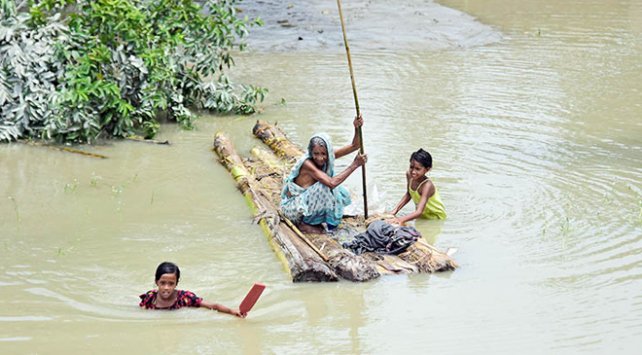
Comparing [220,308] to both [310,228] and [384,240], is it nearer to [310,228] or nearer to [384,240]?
[384,240]

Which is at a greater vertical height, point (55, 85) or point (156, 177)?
point (55, 85)

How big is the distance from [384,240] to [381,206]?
3.84ft

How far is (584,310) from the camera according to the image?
19.4ft

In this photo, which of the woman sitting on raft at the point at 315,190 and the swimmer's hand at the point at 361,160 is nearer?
the swimmer's hand at the point at 361,160

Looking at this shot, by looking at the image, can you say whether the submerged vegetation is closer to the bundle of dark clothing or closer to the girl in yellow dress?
the girl in yellow dress

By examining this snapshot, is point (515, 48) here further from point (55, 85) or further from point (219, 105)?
point (55, 85)

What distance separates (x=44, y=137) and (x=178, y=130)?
60.6 inches

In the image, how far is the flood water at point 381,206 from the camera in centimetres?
559

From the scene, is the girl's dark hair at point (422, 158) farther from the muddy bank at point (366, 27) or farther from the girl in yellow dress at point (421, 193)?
the muddy bank at point (366, 27)

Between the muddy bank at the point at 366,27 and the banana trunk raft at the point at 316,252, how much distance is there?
23.8ft

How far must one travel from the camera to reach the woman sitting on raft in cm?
711

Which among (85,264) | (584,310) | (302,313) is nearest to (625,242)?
(584,310)

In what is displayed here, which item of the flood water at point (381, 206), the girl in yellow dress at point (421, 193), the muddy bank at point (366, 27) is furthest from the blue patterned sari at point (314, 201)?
the muddy bank at point (366, 27)

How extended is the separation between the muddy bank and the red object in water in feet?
32.5
